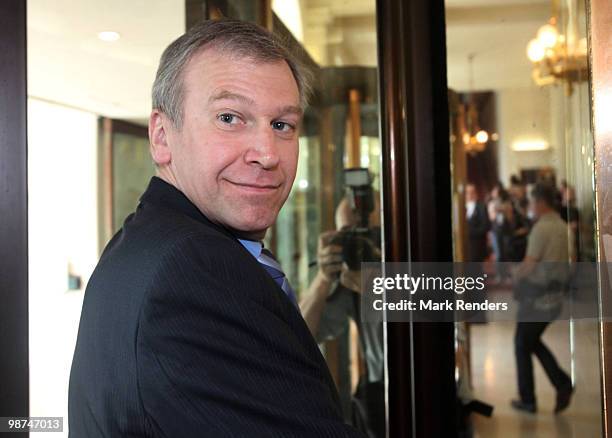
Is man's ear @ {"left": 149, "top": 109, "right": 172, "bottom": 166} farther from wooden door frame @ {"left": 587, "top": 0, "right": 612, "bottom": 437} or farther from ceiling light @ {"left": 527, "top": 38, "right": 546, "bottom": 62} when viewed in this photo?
ceiling light @ {"left": 527, "top": 38, "right": 546, "bottom": 62}

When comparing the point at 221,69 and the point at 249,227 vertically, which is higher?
the point at 221,69

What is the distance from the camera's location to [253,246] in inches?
36.6

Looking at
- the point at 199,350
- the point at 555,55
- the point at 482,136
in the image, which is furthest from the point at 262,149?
the point at 482,136

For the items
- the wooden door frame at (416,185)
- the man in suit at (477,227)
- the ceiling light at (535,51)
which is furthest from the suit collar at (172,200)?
the man in suit at (477,227)

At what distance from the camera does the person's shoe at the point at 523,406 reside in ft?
11.1

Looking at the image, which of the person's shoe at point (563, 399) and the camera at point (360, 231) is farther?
the person's shoe at point (563, 399)

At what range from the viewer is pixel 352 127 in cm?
247

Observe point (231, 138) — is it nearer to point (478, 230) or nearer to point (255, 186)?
point (255, 186)

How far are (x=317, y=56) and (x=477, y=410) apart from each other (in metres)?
1.39

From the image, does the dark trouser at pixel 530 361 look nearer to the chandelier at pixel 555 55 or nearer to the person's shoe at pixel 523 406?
the person's shoe at pixel 523 406

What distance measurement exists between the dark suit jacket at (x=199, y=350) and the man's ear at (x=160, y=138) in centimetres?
20

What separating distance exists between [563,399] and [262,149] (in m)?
2.99

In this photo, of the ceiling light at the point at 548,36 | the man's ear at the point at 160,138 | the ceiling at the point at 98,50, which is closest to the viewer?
the man's ear at the point at 160,138

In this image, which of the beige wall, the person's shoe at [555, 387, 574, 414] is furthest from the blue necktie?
the person's shoe at [555, 387, 574, 414]
